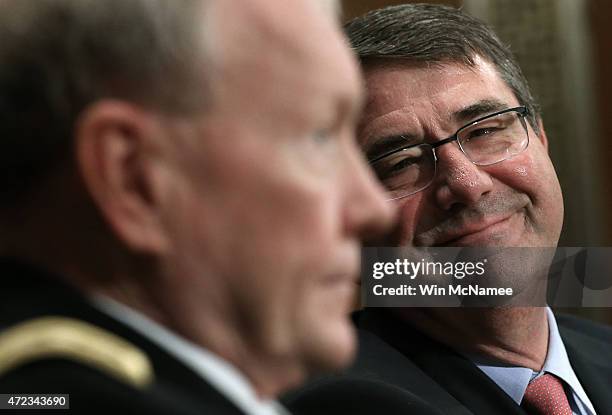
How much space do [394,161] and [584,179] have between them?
2137 mm

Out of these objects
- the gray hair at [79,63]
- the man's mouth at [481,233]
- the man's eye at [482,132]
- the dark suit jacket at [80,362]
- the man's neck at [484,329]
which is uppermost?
the man's eye at [482,132]

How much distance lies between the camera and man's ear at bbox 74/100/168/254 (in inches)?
24.1

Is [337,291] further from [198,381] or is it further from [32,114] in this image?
[32,114]

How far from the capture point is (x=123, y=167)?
621 mm

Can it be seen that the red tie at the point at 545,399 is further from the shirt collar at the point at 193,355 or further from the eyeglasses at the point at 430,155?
the shirt collar at the point at 193,355

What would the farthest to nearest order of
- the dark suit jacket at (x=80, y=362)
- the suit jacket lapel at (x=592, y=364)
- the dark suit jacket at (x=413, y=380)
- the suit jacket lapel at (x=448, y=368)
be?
the suit jacket lapel at (x=592, y=364) → the suit jacket lapel at (x=448, y=368) → the dark suit jacket at (x=413, y=380) → the dark suit jacket at (x=80, y=362)

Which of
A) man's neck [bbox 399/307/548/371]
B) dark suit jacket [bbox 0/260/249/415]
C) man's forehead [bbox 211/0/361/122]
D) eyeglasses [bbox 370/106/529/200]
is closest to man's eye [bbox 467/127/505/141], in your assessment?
eyeglasses [bbox 370/106/529/200]

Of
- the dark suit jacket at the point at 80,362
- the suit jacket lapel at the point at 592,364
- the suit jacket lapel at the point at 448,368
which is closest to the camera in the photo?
the dark suit jacket at the point at 80,362

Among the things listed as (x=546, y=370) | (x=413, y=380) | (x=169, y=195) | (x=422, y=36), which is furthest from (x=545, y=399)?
(x=169, y=195)

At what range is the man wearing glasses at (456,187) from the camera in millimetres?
1474

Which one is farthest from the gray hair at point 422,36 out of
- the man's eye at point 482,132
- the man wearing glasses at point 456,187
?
the man's eye at point 482,132

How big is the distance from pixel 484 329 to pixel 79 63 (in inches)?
40.1

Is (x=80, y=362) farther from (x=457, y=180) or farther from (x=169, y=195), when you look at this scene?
(x=457, y=180)

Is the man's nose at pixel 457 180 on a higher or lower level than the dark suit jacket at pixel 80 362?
higher
